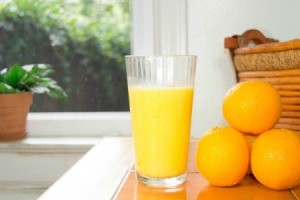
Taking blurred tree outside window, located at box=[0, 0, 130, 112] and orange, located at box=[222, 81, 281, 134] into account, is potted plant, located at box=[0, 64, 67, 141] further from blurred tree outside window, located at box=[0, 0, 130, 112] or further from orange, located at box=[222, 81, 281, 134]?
orange, located at box=[222, 81, 281, 134]

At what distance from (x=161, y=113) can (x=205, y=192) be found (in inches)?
5.1

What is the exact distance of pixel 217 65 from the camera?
120 cm

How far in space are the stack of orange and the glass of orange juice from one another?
0.04m

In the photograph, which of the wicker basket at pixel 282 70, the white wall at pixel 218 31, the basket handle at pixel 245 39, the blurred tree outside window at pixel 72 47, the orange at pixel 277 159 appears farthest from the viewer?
the blurred tree outside window at pixel 72 47

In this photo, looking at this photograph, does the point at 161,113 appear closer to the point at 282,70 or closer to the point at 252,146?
the point at 252,146

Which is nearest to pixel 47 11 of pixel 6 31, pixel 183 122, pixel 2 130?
pixel 6 31

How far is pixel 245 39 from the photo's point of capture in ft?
3.43

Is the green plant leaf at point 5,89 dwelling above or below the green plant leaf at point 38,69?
below

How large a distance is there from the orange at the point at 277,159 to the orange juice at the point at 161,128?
111 mm

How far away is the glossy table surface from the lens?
569 mm

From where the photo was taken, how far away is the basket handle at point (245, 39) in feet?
3.23

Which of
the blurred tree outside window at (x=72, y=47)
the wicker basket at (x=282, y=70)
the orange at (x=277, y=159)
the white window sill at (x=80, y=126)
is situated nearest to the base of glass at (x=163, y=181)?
the orange at (x=277, y=159)

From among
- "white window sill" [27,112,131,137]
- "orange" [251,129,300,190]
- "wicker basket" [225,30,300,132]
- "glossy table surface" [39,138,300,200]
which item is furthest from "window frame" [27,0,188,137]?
"orange" [251,129,300,190]

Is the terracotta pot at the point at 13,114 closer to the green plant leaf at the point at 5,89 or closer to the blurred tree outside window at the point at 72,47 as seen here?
the green plant leaf at the point at 5,89
